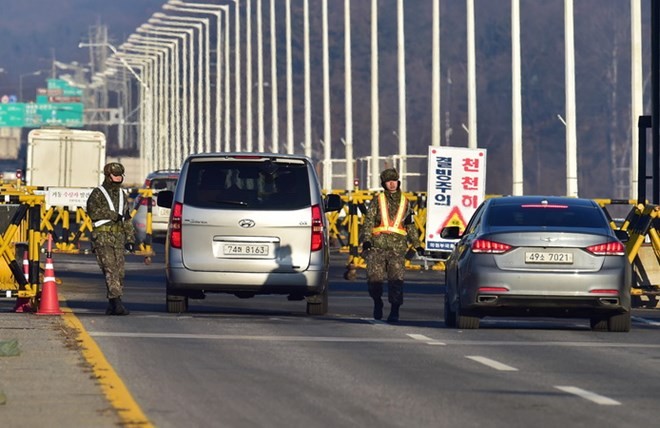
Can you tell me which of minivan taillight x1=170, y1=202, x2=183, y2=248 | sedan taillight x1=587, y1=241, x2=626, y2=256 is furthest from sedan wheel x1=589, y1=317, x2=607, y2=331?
minivan taillight x1=170, y1=202, x2=183, y2=248

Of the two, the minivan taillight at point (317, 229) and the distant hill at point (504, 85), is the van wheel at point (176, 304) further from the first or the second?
the distant hill at point (504, 85)

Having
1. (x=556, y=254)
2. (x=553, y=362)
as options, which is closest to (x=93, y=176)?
(x=556, y=254)

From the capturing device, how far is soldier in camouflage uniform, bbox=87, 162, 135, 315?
23969 mm

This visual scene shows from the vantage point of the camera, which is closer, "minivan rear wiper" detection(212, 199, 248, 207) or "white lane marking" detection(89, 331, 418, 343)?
"white lane marking" detection(89, 331, 418, 343)

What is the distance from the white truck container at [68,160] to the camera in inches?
2261

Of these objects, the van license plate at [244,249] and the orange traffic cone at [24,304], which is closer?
the van license plate at [244,249]

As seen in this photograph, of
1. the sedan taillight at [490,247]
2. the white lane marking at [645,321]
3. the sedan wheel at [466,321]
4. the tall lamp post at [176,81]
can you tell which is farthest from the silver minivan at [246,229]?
the tall lamp post at [176,81]

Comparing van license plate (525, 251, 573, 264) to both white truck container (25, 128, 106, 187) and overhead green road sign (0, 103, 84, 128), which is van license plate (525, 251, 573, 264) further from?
overhead green road sign (0, 103, 84, 128)

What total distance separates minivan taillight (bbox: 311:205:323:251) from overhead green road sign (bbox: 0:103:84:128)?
6550 inches

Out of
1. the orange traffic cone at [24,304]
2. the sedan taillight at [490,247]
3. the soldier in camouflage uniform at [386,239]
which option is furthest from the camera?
the soldier in camouflage uniform at [386,239]

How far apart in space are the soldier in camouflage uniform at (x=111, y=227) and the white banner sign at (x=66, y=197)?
82.1 feet

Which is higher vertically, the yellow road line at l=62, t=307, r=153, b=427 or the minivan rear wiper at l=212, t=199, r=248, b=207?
the minivan rear wiper at l=212, t=199, r=248, b=207

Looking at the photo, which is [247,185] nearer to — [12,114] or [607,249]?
[607,249]

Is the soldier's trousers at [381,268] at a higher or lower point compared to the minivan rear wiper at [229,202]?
lower
